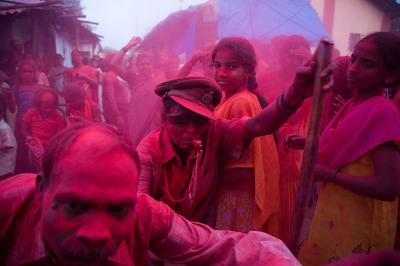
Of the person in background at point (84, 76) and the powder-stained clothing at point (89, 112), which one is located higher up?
the person in background at point (84, 76)

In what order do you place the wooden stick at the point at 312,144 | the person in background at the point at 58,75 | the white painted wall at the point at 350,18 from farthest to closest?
1. the person in background at the point at 58,75
2. the white painted wall at the point at 350,18
3. the wooden stick at the point at 312,144

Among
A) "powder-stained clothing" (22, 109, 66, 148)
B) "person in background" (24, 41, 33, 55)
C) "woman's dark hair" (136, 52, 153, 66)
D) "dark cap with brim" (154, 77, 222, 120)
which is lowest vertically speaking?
"powder-stained clothing" (22, 109, 66, 148)

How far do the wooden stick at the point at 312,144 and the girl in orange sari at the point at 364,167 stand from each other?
2.66ft

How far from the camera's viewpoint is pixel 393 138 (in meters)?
1.51

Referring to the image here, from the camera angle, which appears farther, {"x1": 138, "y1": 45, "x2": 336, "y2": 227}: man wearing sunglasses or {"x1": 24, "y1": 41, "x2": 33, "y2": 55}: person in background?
{"x1": 24, "y1": 41, "x2": 33, "y2": 55}: person in background

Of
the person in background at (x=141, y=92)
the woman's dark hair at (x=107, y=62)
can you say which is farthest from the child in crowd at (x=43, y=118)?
the person in background at (x=141, y=92)

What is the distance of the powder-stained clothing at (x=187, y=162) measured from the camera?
1995mm

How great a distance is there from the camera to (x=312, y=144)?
1013 millimetres

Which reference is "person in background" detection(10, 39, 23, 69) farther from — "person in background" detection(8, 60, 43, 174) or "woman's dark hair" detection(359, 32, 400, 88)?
"woman's dark hair" detection(359, 32, 400, 88)

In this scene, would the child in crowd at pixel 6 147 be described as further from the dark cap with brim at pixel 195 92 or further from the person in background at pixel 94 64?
the dark cap with brim at pixel 195 92

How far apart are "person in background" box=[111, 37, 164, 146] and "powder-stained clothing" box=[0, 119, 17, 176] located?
2327 mm

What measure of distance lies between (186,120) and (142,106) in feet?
10.6

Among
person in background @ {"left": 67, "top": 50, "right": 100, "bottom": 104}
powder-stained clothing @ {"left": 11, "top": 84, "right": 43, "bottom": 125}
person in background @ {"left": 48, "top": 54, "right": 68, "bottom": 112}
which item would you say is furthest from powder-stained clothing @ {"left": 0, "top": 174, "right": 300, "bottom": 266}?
powder-stained clothing @ {"left": 11, "top": 84, "right": 43, "bottom": 125}

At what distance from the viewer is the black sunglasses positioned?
1.93 metres
